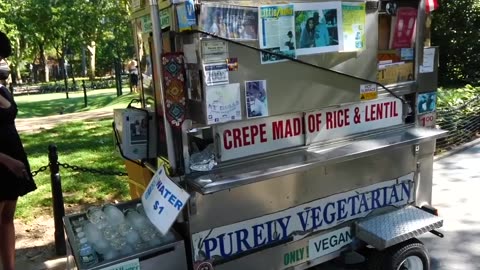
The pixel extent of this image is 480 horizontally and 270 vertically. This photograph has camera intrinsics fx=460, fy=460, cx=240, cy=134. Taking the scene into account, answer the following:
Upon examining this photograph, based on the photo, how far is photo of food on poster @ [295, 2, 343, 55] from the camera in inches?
107

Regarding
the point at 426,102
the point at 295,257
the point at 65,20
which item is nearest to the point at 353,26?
the point at 426,102

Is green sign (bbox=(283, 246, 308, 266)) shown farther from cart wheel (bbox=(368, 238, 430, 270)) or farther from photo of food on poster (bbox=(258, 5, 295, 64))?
photo of food on poster (bbox=(258, 5, 295, 64))

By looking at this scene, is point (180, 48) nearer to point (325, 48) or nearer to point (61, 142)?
point (325, 48)

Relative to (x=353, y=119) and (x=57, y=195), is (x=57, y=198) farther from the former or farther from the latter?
(x=353, y=119)

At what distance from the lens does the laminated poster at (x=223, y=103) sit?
8.28ft

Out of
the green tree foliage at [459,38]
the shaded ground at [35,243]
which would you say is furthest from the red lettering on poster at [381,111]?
the green tree foliage at [459,38]

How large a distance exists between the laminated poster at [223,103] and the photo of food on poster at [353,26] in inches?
32.7

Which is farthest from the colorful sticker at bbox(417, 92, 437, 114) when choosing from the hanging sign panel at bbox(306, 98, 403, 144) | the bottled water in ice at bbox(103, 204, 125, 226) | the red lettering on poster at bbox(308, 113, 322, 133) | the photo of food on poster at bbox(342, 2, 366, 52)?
the bottled water in ice at bbox(103, 204, 125, 226)

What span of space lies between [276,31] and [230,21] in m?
0.29

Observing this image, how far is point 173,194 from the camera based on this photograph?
2539mm

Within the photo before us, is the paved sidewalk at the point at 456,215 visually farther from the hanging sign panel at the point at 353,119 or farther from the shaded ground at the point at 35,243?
the hanging sign panel at the point at 353,119

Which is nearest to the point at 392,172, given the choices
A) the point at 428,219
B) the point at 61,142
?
the point at 428,219

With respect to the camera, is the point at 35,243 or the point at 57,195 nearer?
the point at 57,195

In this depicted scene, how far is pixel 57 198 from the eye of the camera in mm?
3836
